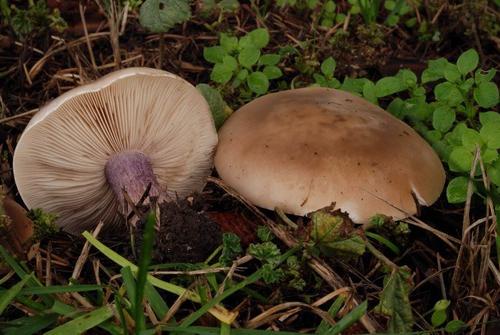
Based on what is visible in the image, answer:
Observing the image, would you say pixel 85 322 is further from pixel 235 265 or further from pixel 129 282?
pixel 235 265

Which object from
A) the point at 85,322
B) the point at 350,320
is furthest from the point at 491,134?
the point at 85,322

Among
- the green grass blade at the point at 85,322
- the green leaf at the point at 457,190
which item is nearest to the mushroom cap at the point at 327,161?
the green leaf at the point at 457,190

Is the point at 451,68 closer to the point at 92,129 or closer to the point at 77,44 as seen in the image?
the point at 92,129

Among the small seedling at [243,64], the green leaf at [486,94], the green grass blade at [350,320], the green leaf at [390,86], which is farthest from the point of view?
the small seedling at [243,64]

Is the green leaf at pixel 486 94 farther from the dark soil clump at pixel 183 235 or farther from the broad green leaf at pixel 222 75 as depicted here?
the dark soil clump at pixel 183 235

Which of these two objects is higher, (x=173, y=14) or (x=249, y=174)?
(x=173, y=14)

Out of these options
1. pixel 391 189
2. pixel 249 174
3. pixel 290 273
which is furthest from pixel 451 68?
pixel 290 273
